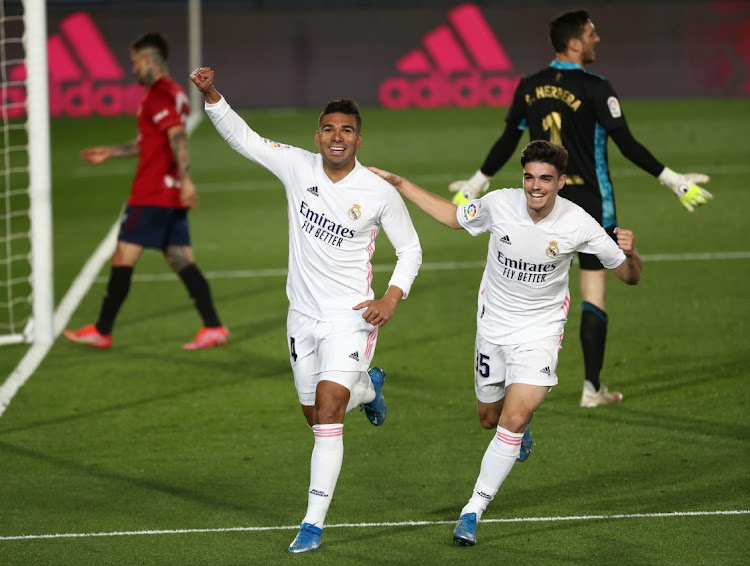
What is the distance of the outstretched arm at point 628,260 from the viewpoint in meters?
5.94

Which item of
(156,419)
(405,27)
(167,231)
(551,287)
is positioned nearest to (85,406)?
(156,419)

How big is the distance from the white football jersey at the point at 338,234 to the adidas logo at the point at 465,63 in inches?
850

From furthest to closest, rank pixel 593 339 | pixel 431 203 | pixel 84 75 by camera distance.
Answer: pixel 84 75 < pixel 593 339 < pixel 431 203

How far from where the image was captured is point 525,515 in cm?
629

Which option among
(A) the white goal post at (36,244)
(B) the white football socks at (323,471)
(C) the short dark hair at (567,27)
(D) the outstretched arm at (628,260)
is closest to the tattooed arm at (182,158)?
(A) the white goal post at (36,244)

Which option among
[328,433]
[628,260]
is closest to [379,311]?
[328,433]

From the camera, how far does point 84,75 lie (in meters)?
27.1

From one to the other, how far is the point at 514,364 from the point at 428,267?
6.44 m

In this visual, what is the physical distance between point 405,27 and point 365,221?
22295 millimetres

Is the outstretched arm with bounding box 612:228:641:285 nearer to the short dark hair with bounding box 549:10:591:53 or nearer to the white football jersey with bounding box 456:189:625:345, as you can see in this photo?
the white football jersey with bounding box 456:189:625:345

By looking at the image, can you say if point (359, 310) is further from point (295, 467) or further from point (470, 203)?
point (295, 467)

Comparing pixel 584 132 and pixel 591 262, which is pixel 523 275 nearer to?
pixel 591 262

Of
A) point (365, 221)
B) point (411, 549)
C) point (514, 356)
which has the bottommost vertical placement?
point (411, 549)

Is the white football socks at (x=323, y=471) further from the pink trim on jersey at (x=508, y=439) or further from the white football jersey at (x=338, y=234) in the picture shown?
the pink trim on jersey at (x=508, y=439)
